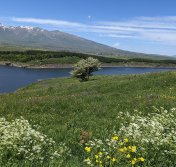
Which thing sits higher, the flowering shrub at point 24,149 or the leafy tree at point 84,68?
the flowering shrub at point 24,149

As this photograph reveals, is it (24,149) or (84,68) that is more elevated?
(24,149)

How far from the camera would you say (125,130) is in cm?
1136

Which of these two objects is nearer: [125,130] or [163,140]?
[163,140]

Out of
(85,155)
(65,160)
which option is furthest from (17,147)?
(85,155)

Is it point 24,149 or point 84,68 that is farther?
point 84,68

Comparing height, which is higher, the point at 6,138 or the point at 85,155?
the point at 6,138

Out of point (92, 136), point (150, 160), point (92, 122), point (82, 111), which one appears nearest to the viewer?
point (150, 160)

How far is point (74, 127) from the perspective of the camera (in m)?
15.5

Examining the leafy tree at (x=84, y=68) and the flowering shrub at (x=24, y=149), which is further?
the leafy tree at (x=84, y=68)

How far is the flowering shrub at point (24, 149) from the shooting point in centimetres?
988

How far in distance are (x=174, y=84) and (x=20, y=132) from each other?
1091 inches

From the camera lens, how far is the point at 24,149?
A: 10211 mm

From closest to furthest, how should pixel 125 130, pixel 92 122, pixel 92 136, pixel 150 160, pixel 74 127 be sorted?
pixel 150 160 → pixel 125 130 → pixel 92 136 → pixel 74 127 → pixel 92 122

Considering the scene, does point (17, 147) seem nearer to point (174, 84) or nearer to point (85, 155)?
point (85, 155)
